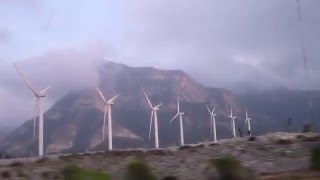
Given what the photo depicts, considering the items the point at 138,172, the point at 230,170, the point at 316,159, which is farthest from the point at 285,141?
the point at 230,170

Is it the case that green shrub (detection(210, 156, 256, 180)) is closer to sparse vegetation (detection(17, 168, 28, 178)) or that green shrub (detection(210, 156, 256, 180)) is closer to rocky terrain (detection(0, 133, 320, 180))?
rocky terrain (detection(0, 133, 320, 180))

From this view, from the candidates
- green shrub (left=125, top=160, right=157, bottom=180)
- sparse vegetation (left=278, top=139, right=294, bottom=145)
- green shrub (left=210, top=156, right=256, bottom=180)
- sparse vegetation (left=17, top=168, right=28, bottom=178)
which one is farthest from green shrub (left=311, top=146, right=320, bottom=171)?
sparse vegetation (left=17, top=168, right=28, bottom=178)

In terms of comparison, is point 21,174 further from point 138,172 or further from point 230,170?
point 230,170

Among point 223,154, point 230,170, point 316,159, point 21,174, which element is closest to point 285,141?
point 223,154

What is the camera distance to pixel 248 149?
6284 centimetres

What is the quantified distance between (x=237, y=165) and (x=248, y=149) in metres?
32.5

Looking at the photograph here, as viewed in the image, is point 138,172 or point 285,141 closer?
point 138,172

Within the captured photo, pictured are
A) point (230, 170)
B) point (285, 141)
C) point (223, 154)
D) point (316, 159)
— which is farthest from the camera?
point (285, 141)

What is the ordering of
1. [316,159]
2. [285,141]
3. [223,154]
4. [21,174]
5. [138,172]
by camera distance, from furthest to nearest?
1. [285,141]
2. [223,154]
3. [21,174]
4. [316,159]
5. [138,172]

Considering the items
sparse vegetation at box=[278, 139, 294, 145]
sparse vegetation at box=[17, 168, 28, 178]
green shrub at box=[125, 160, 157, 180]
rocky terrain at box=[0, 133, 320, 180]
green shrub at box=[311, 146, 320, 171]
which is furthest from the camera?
sparse vegetation at box=[278, 139, 294, 145]

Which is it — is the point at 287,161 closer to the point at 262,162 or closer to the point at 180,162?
the point at 262,162

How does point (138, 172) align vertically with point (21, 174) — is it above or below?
above

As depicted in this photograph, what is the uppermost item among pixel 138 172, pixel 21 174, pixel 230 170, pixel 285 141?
pixel 285 141

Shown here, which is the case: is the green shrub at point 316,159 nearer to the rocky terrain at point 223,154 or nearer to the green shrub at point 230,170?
the rocky terrain at point 223,154
